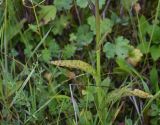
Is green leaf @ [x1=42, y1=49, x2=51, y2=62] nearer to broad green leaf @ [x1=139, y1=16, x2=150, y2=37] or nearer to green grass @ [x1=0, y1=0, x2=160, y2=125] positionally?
green grass @ [x1=0, y1=0, x2=160, y2=125]

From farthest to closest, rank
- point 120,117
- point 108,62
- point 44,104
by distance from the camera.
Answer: point 108,62 < point 120,117 < point 44,104

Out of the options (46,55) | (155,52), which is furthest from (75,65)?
(155,52)

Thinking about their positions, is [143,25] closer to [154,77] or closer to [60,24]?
[154,77]

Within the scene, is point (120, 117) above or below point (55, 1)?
below

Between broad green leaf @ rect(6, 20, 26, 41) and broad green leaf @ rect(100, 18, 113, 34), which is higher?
broad green leaf @ rect(6, 20, 26, 41)

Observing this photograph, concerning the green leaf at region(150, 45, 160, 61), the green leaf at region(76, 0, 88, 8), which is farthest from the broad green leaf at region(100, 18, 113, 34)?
the green leaf at region(150, 45, 160, 61)

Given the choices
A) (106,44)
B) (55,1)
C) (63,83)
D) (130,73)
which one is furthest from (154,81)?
(55,1)

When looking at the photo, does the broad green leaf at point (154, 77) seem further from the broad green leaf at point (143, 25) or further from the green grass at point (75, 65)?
the broad green leaf at point (143, 25)

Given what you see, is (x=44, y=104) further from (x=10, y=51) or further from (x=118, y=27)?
(x=118, y=27)
